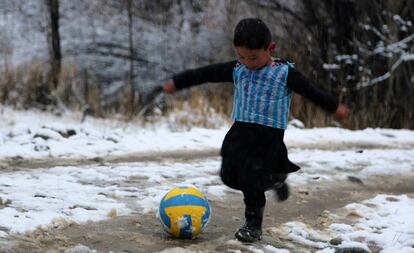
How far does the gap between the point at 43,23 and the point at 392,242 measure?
15735 millimetres

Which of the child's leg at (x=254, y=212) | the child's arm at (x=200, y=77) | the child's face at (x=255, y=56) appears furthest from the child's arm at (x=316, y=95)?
the child's leg at (x=254, y=212)

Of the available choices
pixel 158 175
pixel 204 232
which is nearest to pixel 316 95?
pixel 204 232

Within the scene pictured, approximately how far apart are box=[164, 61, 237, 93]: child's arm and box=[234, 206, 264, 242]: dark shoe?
899 millimetres

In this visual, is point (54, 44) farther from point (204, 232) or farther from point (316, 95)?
point (316, 95)

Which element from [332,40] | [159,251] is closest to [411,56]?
[332,40]

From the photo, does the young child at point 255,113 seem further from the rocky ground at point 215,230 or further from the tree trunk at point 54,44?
the tree trunk at point 54,44

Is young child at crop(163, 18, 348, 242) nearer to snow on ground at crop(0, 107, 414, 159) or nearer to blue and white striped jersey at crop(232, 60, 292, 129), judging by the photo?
blue and white striped jersey at crop(232, 60, 292, 129)

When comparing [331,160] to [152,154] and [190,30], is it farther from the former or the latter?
[190,30]

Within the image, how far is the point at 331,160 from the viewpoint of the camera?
812 cm

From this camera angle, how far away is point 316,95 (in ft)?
13.4

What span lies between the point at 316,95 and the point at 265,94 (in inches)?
13.1

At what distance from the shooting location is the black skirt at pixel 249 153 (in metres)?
4.25

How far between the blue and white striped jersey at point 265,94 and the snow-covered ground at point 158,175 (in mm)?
856

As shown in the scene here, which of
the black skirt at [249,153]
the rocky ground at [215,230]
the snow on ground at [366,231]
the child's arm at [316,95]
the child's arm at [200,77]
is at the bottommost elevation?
the snow on ground at [366,231]
